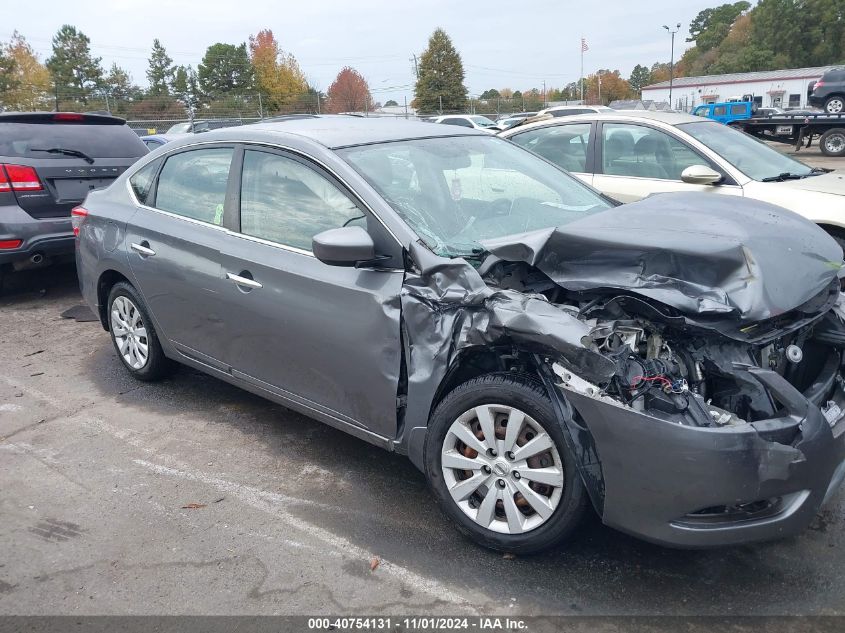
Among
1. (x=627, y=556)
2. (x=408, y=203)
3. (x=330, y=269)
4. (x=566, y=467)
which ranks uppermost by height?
(x=408, y=203)

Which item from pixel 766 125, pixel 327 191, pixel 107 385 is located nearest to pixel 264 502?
pixel 327 191

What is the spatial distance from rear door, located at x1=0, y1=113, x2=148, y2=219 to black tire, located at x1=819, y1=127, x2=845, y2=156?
19.5 m

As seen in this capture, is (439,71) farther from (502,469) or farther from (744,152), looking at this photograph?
(502,469)

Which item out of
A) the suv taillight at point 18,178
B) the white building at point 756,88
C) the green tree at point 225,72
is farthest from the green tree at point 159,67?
the suv taillight at point 18,178

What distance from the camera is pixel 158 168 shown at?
15.1ft

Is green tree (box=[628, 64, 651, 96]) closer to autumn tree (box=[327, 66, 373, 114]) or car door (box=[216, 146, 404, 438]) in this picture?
autumn tree (box=[327, 66, 373, 114])

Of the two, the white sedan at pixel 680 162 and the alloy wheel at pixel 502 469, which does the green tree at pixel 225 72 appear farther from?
the alloy wheel at pixel 502 469

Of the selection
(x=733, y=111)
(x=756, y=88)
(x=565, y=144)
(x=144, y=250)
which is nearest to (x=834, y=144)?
(x=733, y=111)

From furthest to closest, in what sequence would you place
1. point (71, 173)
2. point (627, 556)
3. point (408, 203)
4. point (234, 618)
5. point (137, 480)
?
point (71, 173) < point (137, 480) < point (408, 203) < point (627, 556) < point (234, 618)

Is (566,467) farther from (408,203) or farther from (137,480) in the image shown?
(137,480)

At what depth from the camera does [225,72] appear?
222ft

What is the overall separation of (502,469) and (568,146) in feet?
15.6

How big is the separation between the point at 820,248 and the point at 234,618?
9.72 ft

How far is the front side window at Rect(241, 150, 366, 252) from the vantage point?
3459 mm
